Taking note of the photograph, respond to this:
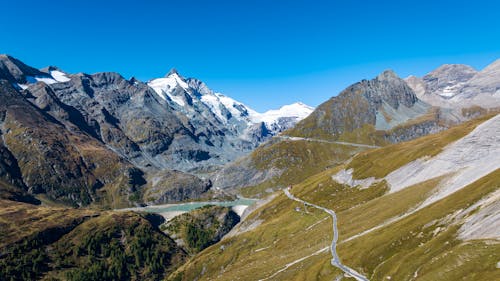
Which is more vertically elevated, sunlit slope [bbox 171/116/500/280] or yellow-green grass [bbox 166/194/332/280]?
sunlit slope [bbox 171/116/500/280]

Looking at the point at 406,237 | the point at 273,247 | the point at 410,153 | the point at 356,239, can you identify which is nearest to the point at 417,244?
the point at 406,237

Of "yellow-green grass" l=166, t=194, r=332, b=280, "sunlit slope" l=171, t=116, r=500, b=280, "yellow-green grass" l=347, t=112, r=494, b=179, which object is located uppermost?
"yellow-green grass" l=347, t=112, r=494, b=179

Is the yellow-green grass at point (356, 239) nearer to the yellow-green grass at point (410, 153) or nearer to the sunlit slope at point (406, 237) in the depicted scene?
the sunlit slope at point (406, 237)

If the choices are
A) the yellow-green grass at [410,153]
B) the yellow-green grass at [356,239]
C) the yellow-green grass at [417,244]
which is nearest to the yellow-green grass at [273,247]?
the yellow-green grass at [356,239]

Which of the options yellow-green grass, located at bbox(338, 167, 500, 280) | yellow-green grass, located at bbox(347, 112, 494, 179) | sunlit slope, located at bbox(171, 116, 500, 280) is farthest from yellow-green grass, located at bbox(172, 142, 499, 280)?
yellow-green grass, located at bbox(347, 112, 494, 179)

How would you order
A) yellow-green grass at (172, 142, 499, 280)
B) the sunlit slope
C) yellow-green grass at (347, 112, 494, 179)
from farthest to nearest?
yellow-green grass at (347, 112, 494, 179) < yellow-green grass at (172, 142, 499, 280) < the sunlit slope

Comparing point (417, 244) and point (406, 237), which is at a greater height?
point (406, 237)

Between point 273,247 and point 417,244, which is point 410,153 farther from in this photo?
point 417,244

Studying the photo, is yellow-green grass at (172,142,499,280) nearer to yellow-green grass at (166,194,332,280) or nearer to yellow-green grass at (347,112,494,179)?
yellow-green grass at (166,194,332,280)

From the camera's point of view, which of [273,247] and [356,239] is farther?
[273,247]

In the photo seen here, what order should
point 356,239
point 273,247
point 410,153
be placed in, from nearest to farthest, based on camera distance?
point 356,239 → point 273,247 → point 410,153

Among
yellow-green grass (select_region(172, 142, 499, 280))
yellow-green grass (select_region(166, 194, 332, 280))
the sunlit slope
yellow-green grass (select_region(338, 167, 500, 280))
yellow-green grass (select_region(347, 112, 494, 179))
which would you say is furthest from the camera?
yellow-green grass (select_region(347, 112, 494, 179))

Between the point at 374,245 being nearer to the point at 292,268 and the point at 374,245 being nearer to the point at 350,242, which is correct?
the point at 350,242

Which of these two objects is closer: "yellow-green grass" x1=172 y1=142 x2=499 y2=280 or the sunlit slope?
the sunlit slope
